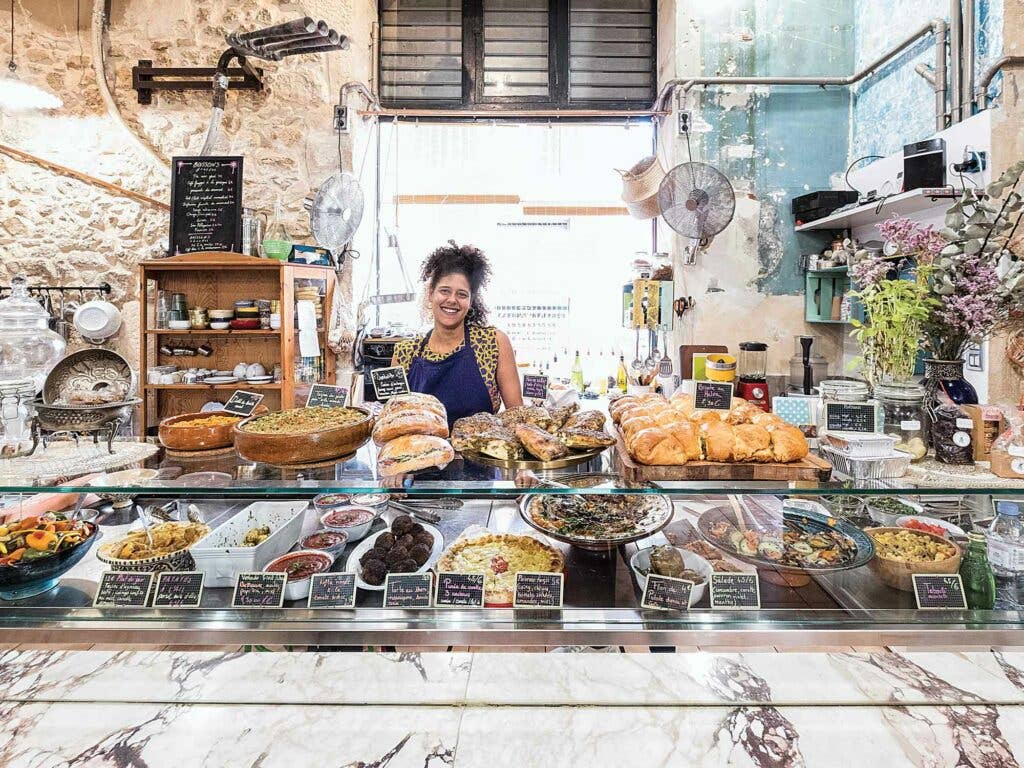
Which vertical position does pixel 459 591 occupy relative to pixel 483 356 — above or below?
below

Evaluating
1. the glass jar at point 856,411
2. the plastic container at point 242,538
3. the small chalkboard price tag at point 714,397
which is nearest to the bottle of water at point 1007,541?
the glass jar at point 856,411

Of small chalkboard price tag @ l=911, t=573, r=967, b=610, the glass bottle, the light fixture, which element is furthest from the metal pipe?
the light fixture

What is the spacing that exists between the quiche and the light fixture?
5.14 meters

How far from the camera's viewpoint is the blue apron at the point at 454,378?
311 cm

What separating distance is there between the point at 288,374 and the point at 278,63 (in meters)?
2.58

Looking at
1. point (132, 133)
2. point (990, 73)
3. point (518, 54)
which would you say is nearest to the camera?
point (990, 73)

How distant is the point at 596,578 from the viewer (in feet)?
4.73

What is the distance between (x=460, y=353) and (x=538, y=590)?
1.96 metres

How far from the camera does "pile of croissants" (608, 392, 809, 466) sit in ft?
4.31

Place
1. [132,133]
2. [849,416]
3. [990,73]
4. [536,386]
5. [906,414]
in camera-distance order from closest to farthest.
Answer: [849,416]
[906,414]
[536,386]
[990,73]
[132,133]

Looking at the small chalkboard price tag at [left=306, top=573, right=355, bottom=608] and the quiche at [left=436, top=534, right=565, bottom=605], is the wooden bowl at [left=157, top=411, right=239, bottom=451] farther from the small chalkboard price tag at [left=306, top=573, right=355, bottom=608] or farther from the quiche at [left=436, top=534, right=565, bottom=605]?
the quiche at [left=436, top=534, right=565, bottom=605]

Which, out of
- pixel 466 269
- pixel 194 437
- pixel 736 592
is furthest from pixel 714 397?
pixel 466 269

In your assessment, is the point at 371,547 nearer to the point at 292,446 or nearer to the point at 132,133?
the point at 292,446

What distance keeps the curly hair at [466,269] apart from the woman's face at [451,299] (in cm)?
5
